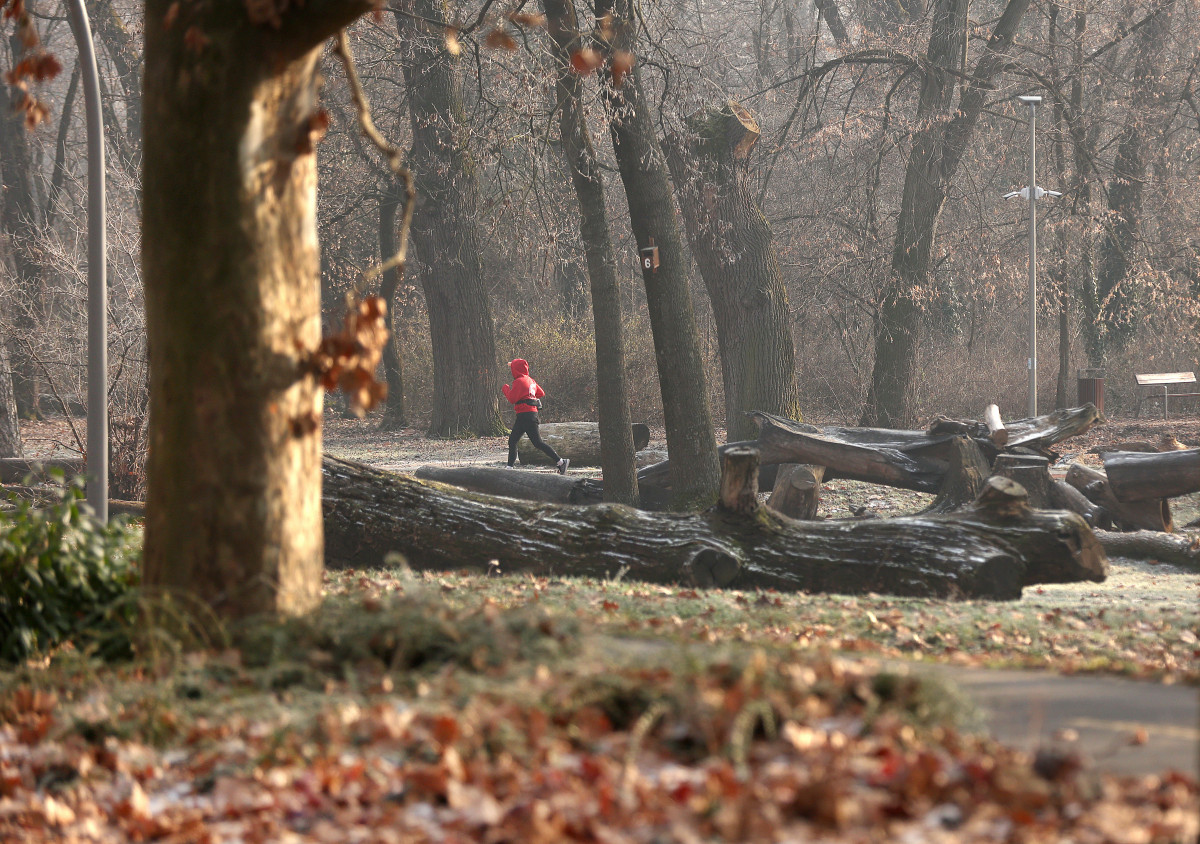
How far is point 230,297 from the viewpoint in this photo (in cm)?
467

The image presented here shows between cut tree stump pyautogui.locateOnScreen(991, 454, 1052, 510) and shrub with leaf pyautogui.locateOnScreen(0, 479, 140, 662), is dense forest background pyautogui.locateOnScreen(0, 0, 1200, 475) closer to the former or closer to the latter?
cut tree stump pyautogui.locateOnScreen(991, 454, 1052, 510)

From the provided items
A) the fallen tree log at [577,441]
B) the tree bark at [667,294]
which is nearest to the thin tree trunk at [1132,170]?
the fallen tree log at [577,441]

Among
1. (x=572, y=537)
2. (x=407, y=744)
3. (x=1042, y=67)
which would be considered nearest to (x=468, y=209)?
(x=1042, y=67)

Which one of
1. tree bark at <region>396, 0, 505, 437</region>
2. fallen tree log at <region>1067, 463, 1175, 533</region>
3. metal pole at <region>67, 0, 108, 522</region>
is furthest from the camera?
tree bark at <region>396, 0, 505, 437</region>

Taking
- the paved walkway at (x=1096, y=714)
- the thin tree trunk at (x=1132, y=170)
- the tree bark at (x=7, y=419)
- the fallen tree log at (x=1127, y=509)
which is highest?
the thin tree trunk at (x=1132, y=170)

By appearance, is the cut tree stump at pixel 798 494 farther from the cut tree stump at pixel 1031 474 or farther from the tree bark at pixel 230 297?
the tree bark at pixel 230 297

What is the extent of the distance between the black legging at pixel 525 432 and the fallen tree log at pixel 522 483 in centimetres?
194

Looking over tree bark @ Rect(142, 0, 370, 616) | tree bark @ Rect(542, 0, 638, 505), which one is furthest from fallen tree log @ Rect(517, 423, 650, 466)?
tree bark @ Rect(142, 0, 370, 616)

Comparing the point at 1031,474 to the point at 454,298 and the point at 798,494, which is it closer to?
the point at 798,494

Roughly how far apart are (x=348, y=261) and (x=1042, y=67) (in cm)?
1641

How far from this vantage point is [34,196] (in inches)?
1115

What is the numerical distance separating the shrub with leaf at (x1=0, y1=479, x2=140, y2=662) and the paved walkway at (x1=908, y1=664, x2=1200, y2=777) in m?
3.89

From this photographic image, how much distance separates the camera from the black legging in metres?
16.7

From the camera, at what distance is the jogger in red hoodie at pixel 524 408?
653 inches
